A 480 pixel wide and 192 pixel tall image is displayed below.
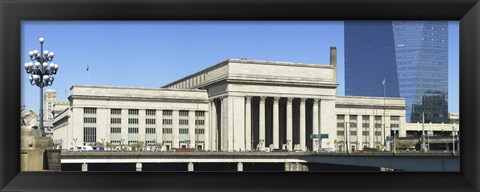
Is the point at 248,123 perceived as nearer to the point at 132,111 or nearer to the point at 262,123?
the point at 262,123

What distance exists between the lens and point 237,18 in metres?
6.78

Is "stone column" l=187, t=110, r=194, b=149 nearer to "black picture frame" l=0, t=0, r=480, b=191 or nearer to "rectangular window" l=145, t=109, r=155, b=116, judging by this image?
"rectangular window" l=145, t=109, r=155, b=116

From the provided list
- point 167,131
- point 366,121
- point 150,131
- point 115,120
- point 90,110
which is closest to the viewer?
point 90,110

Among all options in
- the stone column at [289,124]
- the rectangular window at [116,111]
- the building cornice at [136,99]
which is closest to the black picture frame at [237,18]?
the building cornice at [136,99]

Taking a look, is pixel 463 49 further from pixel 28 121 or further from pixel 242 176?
pixel 28 121

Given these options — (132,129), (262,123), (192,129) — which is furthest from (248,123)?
(132,129)

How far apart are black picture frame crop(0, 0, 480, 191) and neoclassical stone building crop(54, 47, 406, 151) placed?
9236 cm

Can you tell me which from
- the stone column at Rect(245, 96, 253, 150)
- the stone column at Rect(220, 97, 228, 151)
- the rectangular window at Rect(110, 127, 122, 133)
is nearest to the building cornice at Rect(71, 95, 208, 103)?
the rectangular window at Rect(110, 127, 122, 133)

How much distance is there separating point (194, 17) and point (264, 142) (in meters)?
95.2

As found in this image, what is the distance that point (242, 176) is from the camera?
700 cm

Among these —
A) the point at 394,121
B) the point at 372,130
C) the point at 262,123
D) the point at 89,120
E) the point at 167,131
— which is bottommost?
the point at 372,130

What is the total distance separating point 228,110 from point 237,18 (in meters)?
93.7

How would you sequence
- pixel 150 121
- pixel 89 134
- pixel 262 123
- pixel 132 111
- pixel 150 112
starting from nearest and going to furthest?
1. pixel 89 134
2. pixel 262 123
3. pixel 132 111
4. pixel 150 121
5. pixel 150 112

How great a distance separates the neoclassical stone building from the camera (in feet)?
331
